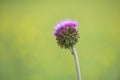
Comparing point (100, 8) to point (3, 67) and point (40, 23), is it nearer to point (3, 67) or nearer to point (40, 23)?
point (40, 23)

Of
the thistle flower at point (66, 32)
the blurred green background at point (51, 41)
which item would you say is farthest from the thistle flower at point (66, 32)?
the blurred green background at point (51, 41)

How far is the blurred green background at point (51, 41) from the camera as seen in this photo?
207cm

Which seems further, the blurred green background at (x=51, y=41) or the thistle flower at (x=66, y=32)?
the blurred green background at (x=51, y=41)

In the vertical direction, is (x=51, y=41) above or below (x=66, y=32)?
above

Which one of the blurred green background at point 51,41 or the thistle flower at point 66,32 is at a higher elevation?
the blurred green background at point 51,41

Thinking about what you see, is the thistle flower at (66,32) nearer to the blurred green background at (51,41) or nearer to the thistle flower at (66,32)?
the thistle flower at (66,32)

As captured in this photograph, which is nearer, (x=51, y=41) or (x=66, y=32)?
(x=66, y=32)

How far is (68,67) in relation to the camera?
2.07 m

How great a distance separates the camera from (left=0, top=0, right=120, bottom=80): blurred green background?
207cm

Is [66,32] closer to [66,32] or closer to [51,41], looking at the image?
[66,32]

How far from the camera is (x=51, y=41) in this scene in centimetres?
206

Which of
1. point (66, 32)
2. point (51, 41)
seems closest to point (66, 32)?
point (66, 32)

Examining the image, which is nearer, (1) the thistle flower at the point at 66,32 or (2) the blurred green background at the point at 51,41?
(1) the thistle flower at the point at 66,32

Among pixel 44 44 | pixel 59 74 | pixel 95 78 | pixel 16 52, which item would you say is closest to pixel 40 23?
pixel 44 44
